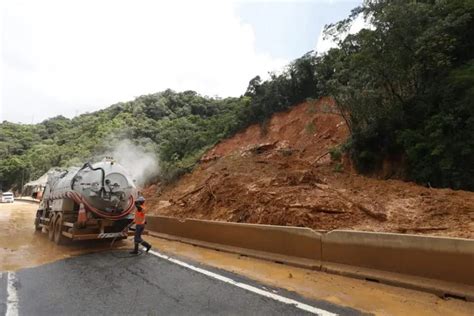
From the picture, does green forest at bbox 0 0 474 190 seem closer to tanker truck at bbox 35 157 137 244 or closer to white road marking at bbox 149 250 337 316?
white road marking at bbox 149 250 337 316

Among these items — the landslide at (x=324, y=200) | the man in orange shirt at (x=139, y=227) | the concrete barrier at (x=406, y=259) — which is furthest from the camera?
the man in orange shirt at (x=139, y=227)

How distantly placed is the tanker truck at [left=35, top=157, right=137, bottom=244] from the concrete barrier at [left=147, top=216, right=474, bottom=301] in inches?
154

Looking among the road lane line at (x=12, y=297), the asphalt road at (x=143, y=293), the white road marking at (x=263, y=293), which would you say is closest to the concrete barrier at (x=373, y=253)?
the asphalt road at (x=143, y=293)

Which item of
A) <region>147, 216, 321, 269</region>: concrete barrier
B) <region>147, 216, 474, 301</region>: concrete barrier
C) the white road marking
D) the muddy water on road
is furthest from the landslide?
the muddy water on road

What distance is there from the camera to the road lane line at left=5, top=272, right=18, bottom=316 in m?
5.52

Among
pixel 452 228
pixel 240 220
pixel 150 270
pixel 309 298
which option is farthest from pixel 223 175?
pixel 309 298

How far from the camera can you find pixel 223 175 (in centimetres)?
1800

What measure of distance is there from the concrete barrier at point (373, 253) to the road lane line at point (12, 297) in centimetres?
490

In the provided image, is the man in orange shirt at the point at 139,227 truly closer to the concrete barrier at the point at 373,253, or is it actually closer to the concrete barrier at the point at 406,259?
the concrete barrier at the point at 373,253

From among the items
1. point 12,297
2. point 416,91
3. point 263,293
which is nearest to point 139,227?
point 12,297

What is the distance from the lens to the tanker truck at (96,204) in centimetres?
1198

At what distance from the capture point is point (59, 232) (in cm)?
1288

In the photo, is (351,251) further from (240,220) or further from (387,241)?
(240,220)

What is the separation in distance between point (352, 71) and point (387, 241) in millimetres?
13680
